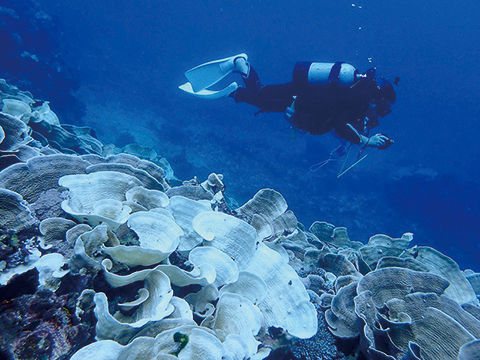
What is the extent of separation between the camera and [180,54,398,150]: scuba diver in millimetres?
6074

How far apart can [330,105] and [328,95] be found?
303mm

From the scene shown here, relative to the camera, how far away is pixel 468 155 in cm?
5359

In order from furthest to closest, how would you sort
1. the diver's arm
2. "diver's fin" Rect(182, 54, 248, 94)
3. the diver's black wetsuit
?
"diver's fin" Rect(182, 54, 248, 94) < the diver's black wetsuit < the diver's arm

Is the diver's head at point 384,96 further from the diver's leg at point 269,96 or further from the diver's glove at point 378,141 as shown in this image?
the diver's leg at point 269,96

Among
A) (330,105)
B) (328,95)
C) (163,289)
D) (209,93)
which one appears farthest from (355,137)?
(163,289)

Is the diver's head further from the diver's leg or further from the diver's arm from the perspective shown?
the diver's leg

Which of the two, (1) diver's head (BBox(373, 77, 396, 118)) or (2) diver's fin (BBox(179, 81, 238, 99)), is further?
(2) diver's fin (BBox(179, 81, 238, 99))

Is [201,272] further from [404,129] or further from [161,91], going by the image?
[404,129]

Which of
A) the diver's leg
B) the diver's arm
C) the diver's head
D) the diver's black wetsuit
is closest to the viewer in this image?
the diver's arm

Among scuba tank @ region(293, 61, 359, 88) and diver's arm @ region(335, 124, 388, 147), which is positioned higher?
scuba tank @ region(293, 61, 359, 88)

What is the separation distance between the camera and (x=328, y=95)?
6395 mm

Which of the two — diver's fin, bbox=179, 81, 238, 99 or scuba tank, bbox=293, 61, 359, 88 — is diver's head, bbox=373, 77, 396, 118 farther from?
diver's fin, bbox=179, 81, 238, 99

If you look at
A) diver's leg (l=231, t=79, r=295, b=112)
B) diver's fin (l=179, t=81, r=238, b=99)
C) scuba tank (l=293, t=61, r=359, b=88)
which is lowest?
diver's fin (l=179, t=81, r=238, b=99)

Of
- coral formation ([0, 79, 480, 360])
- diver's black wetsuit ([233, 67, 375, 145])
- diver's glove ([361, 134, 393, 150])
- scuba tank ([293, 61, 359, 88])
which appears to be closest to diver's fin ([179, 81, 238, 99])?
diver's black wetsuit ([233, 67, 375, 145])
